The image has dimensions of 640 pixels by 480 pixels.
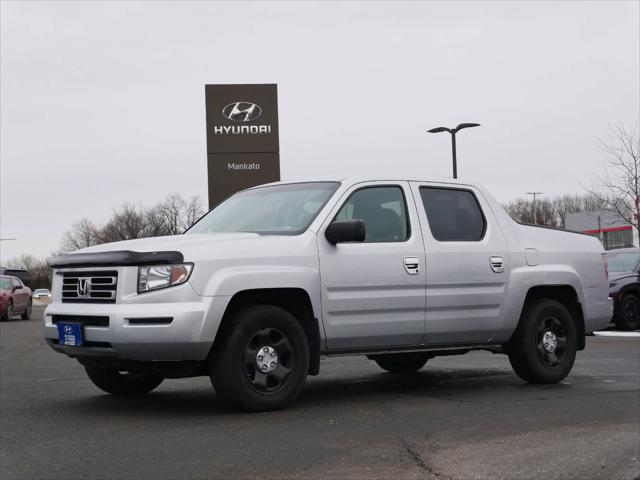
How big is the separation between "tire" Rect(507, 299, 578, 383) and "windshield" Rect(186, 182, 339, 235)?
236 cm

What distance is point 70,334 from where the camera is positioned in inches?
294

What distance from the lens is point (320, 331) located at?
25.6 ft

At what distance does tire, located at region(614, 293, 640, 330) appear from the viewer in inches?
734

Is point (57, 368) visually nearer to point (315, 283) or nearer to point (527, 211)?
point (315, 283)

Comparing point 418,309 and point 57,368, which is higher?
point 418,309

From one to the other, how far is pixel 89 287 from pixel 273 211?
5.54ft

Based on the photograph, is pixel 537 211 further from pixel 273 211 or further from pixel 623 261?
pixel 273 211

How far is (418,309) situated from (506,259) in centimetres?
119

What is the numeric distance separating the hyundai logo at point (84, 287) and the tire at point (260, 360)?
1071mm

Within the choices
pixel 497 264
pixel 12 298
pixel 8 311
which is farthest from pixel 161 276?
pixel 12 298

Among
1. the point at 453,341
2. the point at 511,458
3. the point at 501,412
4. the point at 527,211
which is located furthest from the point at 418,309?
the point at 527,211

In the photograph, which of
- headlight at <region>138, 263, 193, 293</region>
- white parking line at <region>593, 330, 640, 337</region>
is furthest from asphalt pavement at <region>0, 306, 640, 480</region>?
white parking line at <region>593, 330, 640, 337</region>

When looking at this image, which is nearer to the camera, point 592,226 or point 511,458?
point 511,458

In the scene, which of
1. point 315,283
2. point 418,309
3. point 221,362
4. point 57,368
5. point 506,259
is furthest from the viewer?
point 57,368
